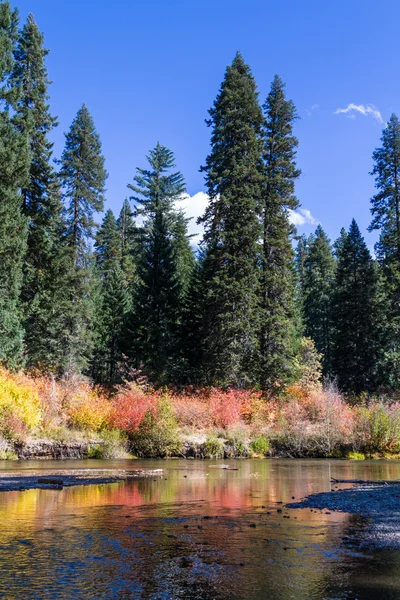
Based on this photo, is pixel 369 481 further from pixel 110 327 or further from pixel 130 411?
pixel 110 327

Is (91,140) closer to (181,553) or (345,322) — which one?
(345,322)

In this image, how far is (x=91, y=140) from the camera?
42156 mm

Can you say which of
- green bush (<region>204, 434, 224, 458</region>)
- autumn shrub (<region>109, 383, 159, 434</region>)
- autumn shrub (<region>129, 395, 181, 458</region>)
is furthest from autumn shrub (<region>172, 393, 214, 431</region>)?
autumn shrub (<region>129, 395, 181, 458</region>)

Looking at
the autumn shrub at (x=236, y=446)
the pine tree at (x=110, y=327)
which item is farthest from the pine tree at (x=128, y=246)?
the autumn shrub at (x=236, y=446)

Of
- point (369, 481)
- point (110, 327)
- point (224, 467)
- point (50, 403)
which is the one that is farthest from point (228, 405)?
point (110, 327)

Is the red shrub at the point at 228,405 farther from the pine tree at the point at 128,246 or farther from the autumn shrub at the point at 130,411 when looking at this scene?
the pine tree at the point at 128,246

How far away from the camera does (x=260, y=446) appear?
28.9 metres

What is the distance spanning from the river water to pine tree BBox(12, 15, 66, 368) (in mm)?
25505

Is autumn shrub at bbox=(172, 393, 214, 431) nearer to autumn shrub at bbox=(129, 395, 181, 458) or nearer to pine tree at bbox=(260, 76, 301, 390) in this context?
autumn shrub at bbox=(129, 395, 181, 458)

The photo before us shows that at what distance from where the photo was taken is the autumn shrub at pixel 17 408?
24062mm

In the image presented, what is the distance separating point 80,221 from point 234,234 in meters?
11.7

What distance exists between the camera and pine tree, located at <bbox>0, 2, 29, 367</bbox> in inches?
1213

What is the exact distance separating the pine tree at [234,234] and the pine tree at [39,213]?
10887 millimetres

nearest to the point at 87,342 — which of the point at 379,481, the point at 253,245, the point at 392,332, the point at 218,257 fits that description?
the point at 218,257
